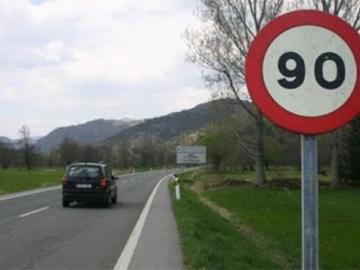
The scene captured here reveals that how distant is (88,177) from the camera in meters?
27.1

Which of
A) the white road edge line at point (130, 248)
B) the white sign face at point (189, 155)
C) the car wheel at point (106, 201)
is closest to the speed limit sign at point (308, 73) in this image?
the white road edge line at point (130, 248)

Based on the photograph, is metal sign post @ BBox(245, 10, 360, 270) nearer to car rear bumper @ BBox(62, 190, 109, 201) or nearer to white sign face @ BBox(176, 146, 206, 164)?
car rear bumper @ BBox(62, 190, 109, 201)

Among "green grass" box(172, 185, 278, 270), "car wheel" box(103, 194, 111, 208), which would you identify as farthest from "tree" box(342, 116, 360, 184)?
"green grass" box(172, 185, 278, 270)

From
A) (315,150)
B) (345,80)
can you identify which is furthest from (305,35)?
(315,150)

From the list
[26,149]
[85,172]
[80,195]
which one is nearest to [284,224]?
→ [80,195]

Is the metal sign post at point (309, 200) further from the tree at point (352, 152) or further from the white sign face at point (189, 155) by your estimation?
the tree at point (352, 152)

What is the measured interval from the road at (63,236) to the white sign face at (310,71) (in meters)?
8.16

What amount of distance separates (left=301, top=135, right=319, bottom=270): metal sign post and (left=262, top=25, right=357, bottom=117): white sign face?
19cm

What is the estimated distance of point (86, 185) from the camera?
2680 centimetres

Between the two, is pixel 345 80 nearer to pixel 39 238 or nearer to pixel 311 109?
pixel 311 109

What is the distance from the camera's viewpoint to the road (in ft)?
39.7

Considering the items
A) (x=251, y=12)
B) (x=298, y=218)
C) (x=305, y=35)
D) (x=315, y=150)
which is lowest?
(x=298, y=218)

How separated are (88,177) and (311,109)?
23834 millimetres

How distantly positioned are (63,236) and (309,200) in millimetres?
13205
